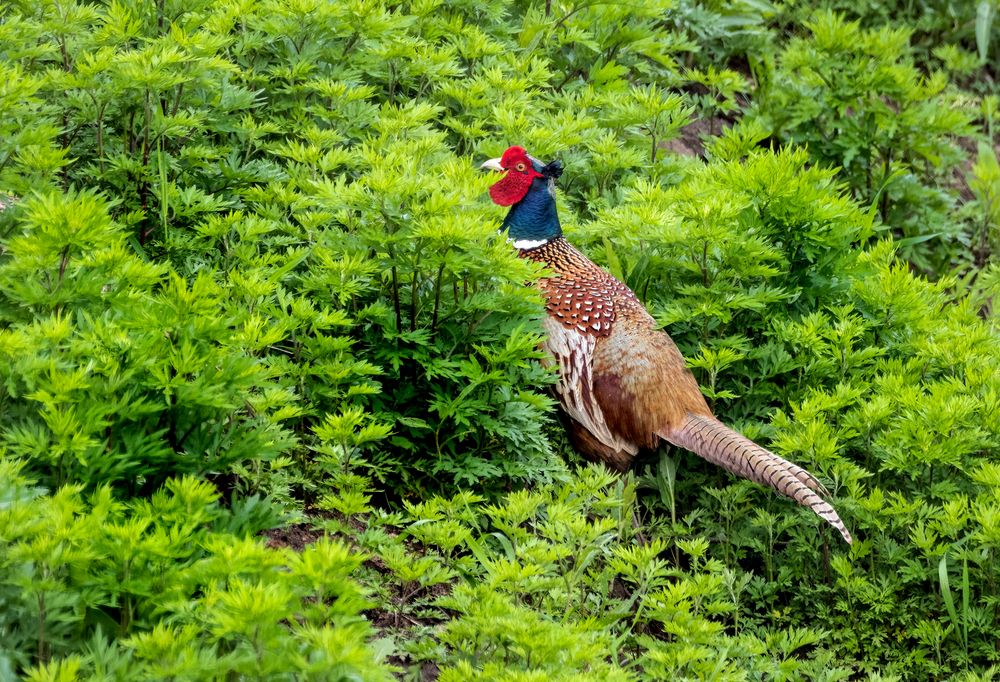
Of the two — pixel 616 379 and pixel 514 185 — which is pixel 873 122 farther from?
pixel 616 379

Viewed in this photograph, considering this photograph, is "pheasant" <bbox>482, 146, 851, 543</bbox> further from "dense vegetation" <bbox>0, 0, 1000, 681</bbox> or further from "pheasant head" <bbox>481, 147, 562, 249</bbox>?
"pheasant head" <bbox>481, 147, 562, 249</bbox>

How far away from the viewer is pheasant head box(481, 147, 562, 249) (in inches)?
198

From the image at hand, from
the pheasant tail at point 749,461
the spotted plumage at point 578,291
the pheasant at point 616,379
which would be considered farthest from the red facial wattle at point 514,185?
the pheasant tail at point 749,461

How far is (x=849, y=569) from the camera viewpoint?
14.1 feet

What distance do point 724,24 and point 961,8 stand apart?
2642 mm

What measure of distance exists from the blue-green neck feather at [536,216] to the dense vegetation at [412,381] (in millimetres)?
195

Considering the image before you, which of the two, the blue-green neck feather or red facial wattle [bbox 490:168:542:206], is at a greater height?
red facial wattle [bbox 490:168:542:206]

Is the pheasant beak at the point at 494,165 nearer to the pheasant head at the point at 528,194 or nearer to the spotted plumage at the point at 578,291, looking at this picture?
the pheasant head at the point at 528,194

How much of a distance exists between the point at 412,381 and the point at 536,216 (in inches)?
44.9

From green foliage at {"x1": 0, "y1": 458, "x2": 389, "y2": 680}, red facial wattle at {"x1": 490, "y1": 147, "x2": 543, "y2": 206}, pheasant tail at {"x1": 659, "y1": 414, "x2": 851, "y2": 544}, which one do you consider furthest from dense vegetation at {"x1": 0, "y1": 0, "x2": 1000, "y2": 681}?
red facial wattle at {"x1": 490, "y1": 147, "x2": 543, "y2": 206}

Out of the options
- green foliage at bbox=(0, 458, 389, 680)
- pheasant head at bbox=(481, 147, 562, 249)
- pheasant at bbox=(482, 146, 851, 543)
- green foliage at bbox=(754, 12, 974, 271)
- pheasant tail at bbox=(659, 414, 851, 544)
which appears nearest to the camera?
green foliage at bbox=(0, 458, 389, 680)

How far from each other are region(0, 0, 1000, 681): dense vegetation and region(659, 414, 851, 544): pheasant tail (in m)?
0.13

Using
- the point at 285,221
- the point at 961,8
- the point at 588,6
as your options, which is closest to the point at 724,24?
the point at 588,6

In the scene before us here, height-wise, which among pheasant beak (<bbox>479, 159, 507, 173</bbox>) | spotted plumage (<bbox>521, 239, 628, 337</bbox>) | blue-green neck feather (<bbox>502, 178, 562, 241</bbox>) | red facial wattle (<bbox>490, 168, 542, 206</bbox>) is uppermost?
pheasant beak (<bbox>479, 159, 507, 173</bbox>)
